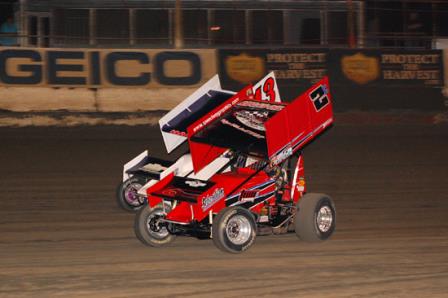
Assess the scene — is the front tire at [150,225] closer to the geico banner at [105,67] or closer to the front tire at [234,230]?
the front tire at [234,230]

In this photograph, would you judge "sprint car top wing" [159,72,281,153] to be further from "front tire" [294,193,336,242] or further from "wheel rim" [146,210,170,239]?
"front tire" [294,193,336,242]

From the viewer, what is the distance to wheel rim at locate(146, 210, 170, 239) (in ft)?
26.5

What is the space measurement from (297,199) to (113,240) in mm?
1815

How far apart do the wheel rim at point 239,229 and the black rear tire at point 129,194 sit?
2245 millimetres

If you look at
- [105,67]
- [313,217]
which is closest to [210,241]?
[313,217]

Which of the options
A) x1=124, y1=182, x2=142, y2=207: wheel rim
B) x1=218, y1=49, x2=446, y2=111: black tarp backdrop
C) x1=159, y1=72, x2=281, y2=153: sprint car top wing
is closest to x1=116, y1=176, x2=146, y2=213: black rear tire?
x1=124, y1=182, x2=142, y2=207: wheel rim

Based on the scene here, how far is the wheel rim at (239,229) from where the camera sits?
304 inches

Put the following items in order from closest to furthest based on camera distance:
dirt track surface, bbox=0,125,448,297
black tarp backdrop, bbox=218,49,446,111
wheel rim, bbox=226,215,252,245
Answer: dirt track surface, bbox=0,125,448,297 → wheel rim, bbox=226,215,252,245 → black tarp backdrop, bbox=218,49,446,111

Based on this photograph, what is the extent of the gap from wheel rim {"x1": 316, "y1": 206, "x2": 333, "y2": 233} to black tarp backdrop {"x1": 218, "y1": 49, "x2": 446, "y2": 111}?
764cm

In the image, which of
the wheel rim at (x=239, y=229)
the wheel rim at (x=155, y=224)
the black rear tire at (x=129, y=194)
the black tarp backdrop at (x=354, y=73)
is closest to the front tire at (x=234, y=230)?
the wheel rim at (x=239, y=229)

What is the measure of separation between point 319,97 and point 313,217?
3.81 ft

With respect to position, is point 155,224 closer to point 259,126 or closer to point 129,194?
point 259,126

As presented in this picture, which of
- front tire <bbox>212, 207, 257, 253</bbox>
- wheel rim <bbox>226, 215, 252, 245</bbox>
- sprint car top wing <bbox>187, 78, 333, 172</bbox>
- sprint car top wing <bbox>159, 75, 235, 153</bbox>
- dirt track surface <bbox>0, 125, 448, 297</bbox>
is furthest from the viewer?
sprint car top wing <bbox>159, 75, 235, 153</bbox>

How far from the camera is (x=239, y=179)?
26.4ft
